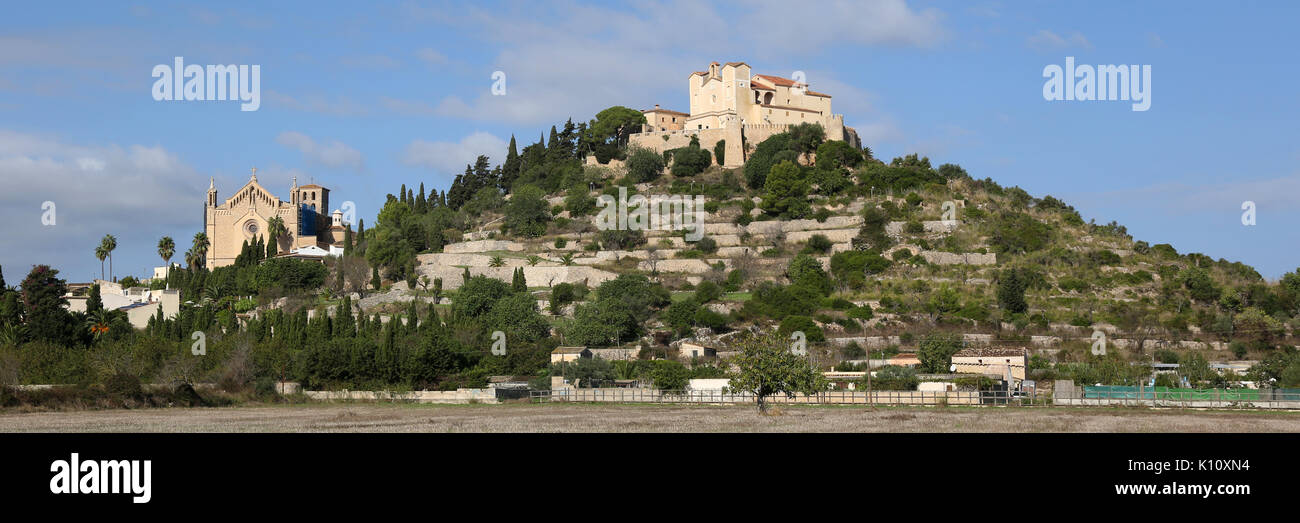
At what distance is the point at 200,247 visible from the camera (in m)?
94.6

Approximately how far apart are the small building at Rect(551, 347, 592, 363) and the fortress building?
4053 centimetres

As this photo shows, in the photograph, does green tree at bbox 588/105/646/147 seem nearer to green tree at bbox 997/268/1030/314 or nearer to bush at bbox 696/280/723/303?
bush at bbox 696/280/723/303

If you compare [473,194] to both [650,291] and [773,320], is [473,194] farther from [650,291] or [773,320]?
[773,320]

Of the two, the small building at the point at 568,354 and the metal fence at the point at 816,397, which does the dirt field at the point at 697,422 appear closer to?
the metal fence at the point at 816,397

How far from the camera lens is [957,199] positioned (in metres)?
81.6

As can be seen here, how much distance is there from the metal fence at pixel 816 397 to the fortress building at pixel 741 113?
5094 centimetres

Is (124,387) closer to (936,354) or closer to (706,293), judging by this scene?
(936,354)

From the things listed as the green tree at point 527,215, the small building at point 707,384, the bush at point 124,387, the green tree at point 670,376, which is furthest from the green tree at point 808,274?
the bush at point 124,387

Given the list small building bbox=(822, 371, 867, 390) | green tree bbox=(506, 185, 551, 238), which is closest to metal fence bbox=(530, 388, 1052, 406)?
small building bbox=(822, 371, 867, 390)

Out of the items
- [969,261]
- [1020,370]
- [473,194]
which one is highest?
[473,194]

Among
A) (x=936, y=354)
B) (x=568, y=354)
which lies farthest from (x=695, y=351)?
(x=936, y=354)

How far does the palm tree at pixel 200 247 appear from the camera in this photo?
94562 mm
